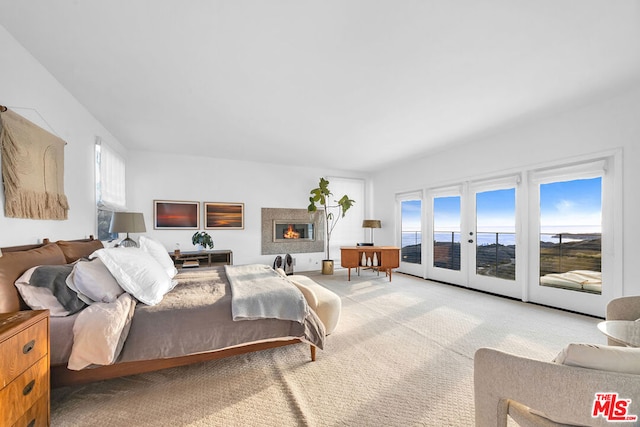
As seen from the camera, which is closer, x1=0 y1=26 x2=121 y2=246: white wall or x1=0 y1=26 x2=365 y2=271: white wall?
x1=0 y1=26 x2=121 y2=246: white wall

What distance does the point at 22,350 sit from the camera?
1.18 metres

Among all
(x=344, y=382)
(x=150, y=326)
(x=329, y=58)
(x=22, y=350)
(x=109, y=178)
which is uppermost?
(x=329, y=58)

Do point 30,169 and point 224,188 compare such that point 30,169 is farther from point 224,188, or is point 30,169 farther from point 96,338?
point 224,188

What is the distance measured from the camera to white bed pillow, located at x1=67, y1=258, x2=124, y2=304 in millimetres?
1726

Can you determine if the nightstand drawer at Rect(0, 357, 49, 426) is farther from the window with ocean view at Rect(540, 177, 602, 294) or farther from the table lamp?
the window with ocean view at Rect(540, 177, 602, 294)

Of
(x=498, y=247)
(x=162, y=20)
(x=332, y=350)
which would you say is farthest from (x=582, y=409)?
(x=498, y=247)

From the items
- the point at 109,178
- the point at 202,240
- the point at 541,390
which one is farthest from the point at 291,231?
the point at 541,390

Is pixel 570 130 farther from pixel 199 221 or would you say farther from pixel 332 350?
pixel 199 221

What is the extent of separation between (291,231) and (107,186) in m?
3.55

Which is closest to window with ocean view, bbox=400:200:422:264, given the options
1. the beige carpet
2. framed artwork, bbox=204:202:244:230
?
the beige carpet

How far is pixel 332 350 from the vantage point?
7.73 ft

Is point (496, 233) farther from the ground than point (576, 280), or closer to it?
farther from the ground

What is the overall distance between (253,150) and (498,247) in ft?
15.1

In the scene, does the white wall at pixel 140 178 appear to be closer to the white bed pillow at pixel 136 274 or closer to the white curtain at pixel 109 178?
the white curtain at pixel 109 178
